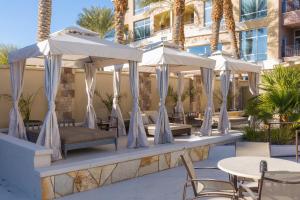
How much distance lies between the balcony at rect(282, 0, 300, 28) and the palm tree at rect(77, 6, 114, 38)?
17147 mm

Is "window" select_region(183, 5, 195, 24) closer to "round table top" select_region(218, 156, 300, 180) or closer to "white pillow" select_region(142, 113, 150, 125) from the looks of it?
"white pillow" select_region(142, 113, 150, 125)

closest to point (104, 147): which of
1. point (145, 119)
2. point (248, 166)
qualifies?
point (145, 119)

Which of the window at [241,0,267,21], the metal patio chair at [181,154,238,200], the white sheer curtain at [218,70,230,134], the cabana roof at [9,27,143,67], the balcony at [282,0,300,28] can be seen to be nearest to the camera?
the metal patio chair at [181,154,238,200]

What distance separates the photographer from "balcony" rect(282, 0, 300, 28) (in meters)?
23.9

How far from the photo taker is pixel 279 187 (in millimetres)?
3773

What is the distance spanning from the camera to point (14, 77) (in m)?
8.36

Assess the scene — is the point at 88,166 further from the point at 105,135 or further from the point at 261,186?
the point at 261,186

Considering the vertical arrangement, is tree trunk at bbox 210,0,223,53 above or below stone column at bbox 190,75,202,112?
above

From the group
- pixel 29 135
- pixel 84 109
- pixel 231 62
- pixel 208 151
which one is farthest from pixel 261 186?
pixel 84 109

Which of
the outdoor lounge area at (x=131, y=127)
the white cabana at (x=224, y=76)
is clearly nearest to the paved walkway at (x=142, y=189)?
the outdoor lounge area at (x=131, y=127)

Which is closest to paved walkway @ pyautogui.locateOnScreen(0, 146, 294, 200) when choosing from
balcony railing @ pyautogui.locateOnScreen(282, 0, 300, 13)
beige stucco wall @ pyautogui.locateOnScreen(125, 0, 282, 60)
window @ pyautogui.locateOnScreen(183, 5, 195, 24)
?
beige stucco wall @ pyautogui.locateOnScreen(125, 0, 282, 60)

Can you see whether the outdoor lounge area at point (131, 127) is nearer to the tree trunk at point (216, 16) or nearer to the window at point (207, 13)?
the tree trunk at point (216, 16)

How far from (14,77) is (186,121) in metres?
7.09

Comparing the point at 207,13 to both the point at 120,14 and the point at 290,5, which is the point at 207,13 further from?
the point at 120,14
